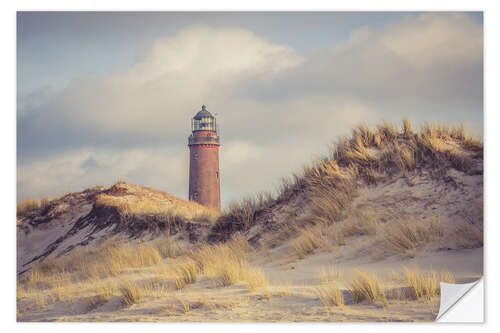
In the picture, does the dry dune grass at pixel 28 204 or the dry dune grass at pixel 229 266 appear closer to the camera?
the dry dune grass at pixel 229 266

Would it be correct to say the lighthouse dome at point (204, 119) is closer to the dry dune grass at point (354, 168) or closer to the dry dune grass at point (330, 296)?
the dry dune grass at point (354, 168)

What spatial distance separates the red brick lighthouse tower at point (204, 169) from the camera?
17.3 metres

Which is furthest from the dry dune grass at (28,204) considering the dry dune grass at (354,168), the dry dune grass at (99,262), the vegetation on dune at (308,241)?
the dry dune grass at (354,168)

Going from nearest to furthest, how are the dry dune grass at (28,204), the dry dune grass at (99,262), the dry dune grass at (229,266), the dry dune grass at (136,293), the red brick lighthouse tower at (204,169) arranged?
the dry dune grass at (136,293) → the dry dune grass at (229,266) → the dry dune grass at (99,262) → the dry dune grass at (28,204) → the red brick lighthouse tower at (204,169)

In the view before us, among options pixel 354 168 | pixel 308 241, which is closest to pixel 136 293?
pixel 308 241

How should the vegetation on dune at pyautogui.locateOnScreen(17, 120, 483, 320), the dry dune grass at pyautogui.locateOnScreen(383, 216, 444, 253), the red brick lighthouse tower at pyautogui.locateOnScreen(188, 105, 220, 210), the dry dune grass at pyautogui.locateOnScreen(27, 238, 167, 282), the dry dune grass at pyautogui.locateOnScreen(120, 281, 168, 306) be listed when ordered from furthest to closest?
the red brick lighthouse tower at pyautogui.locateOnScreen(188, 105, 220, 210), the dry dune grass at pyautogui.locateOnScreen(27, 238, 167, 282), the dry dune grass at pyautogui.locateOnScreen(383, 216, 444, 253), the dry dune grass at pyautogui.locateOnScreen(120, 281, 168, 306), the vegetation on dune at pyautogui.locateOnScreen(17, 120, 483, 320)

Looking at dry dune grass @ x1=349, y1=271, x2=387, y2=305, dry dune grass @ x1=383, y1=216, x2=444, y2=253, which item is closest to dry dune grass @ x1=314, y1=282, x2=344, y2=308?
dry dune grass @ x1=349, y1=271, x2=387, y2=305

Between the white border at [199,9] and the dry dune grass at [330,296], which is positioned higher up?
the white border at [199,9]

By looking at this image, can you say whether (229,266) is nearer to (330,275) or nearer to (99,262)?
(330,275)

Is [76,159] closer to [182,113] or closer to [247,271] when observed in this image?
[182,113]

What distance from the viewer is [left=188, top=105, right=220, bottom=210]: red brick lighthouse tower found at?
17.3 m

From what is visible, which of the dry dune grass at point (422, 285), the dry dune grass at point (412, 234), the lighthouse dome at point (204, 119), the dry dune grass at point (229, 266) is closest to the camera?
the dry dune grass at point (422, 285)

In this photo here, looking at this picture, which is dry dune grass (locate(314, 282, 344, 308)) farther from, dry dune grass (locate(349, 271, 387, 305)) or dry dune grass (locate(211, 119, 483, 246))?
dry dune grass (locate(211, 119, 483, 246))
